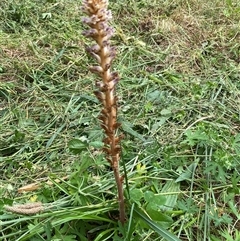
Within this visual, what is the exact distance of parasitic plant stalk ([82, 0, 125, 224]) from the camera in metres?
1.09

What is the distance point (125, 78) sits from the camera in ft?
7.85

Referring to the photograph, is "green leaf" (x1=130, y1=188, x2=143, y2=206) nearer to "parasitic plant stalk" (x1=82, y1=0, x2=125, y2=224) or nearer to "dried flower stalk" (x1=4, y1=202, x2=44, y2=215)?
"parasitic plant stalk" (x1=82, y1=0, x2=125, y2=224)

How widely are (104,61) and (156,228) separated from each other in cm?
53

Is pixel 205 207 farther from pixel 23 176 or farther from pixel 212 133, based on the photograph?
pixel 23 176

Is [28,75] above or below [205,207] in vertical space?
below

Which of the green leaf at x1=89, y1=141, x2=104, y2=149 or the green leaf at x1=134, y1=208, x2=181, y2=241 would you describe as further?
the green leaf at x1=89, y1=141, x2=104, y2=149

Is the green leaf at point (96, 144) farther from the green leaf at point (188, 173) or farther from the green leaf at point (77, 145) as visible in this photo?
the green leaf at point (188, 173)

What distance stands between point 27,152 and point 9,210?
1.77 ft

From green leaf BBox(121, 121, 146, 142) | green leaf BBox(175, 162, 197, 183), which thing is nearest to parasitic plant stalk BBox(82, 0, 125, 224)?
green leaf BBox(175, 162, 197, 183)

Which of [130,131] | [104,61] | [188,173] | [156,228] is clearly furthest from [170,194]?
[104,61]

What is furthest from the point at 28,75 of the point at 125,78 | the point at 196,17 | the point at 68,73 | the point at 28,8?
the point at 196,17

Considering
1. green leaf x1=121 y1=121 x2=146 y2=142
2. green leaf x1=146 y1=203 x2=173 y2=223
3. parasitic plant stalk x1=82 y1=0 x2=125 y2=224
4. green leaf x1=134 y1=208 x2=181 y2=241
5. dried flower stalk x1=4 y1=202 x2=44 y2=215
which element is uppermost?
parasitic plant stalk x1=82 y1=0 x2=125 y2=224

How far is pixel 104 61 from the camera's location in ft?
3.90

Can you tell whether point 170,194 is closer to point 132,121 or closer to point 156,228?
point 156,228
